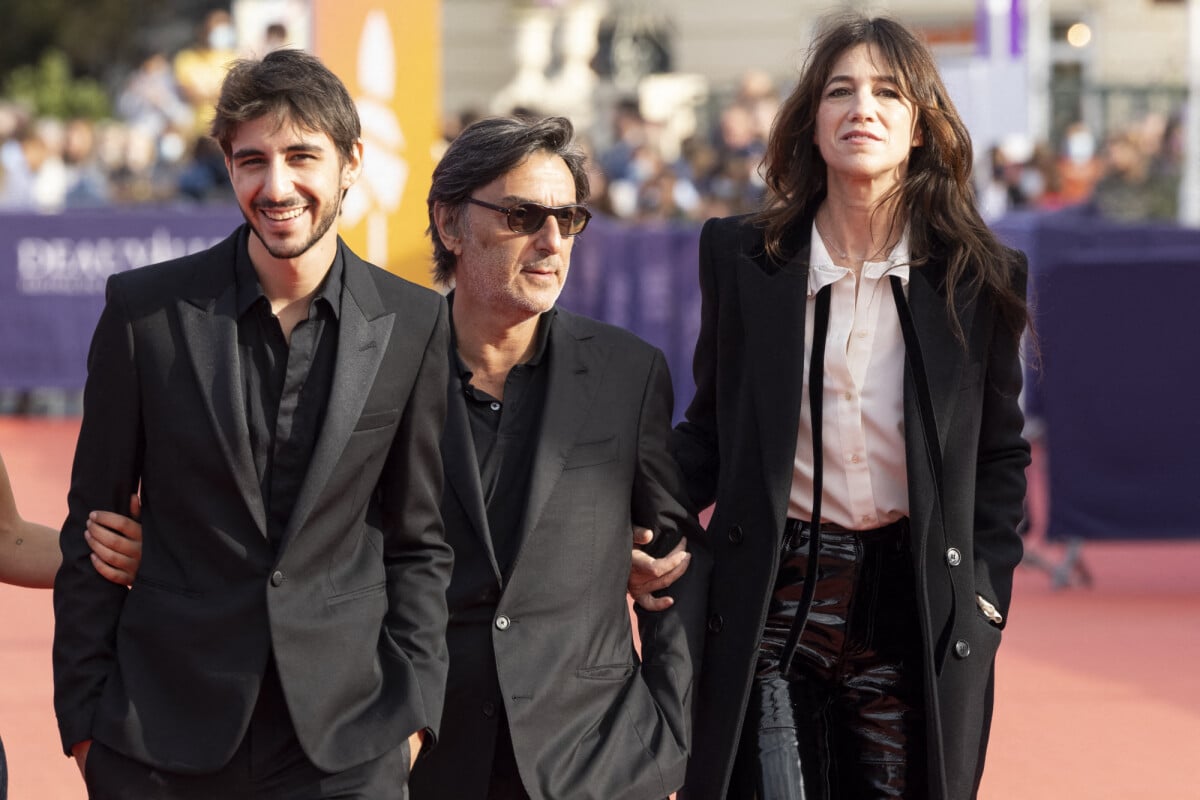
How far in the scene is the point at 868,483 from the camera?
418cm

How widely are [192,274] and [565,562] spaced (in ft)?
3.11

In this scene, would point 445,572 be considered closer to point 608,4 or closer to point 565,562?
point 565,562

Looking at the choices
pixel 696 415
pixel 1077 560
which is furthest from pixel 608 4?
pixel 696 415

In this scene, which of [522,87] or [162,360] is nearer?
[162,360]

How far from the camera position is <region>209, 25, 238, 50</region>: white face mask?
20286 mm

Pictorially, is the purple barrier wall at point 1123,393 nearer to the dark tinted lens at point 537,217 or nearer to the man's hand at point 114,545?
the dark tinted lens at point 537,217

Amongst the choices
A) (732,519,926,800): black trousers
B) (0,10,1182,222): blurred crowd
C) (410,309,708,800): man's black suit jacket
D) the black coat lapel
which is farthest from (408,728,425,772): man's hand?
(0,10,1182,222): blurred crowd

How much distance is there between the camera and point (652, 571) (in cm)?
412

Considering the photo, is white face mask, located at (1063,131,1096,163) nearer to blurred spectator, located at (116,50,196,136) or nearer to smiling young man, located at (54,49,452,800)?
blurred spectator, located at (116,50,196,136)

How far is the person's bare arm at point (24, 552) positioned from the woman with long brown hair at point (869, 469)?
141cm

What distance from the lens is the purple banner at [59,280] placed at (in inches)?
631

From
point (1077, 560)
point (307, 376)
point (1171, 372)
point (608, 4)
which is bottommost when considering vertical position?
point (1077, 560)

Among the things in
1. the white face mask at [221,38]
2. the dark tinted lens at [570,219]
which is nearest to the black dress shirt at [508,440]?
the dark tinted lens at [570,219]

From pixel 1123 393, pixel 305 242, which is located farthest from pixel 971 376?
pixel 1123 393
